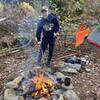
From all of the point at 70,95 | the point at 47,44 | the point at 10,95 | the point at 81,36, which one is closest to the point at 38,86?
the point at 10,95

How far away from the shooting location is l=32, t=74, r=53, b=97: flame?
7.80m

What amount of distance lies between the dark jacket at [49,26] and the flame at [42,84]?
1.36m

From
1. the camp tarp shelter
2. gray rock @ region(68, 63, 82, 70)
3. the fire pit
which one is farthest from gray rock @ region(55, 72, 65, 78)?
the camp tarp shelter

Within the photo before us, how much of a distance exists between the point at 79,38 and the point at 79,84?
3516 mm

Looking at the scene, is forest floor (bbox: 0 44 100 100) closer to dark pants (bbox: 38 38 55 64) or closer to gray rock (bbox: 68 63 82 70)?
gray rock (bbox: 68 63 82 70)

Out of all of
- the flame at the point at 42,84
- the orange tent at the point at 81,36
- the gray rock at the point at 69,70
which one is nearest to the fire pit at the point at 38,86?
the flame at the point at 42,84

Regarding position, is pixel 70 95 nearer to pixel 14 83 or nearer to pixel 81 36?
pixel 14 83

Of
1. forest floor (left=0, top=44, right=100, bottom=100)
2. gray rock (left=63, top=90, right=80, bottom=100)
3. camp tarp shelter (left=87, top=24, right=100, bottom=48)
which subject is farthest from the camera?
camp tarp shelter (left=87, top=24, right=100, bottom=48)

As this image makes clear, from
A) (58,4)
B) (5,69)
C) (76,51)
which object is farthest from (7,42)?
(58,4)

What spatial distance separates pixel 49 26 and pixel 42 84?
1.84 meters

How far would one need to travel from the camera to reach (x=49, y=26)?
8.88m

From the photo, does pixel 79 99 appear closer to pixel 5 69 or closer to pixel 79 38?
pixel 5 69

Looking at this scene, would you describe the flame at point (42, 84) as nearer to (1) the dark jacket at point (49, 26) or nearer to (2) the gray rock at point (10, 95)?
(2) the gray rock at point (10, 95)

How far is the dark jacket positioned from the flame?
4.45 ft
